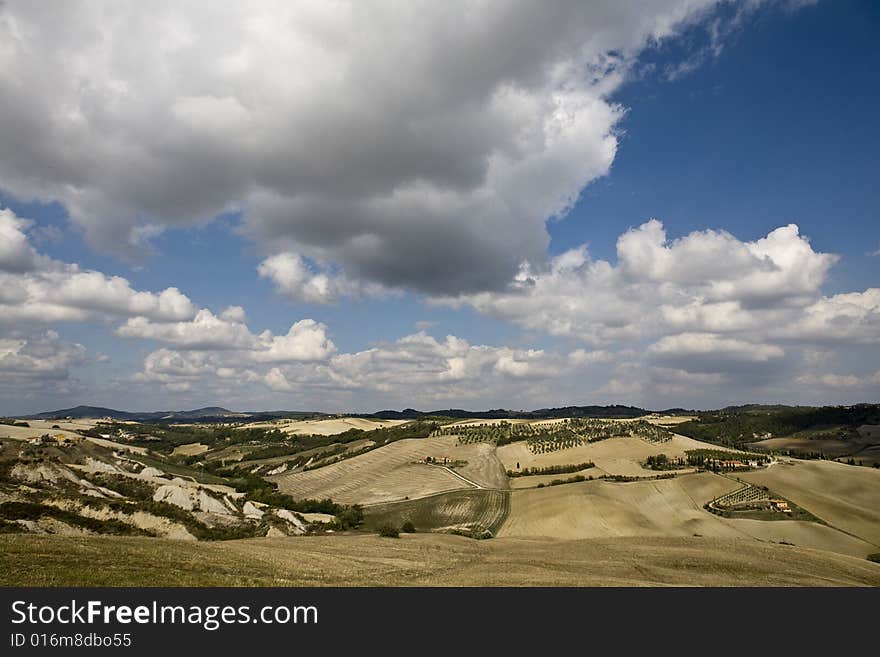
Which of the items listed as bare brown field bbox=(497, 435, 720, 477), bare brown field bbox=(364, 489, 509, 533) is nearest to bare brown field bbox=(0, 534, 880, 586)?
bare brown field bbox=(364, 489, 509, 533)

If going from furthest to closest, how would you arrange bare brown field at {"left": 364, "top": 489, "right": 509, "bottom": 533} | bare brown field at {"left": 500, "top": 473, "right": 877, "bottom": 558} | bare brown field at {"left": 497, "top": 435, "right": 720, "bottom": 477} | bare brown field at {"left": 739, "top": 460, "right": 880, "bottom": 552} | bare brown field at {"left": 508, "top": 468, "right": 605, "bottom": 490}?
bare brown field at {"left": 497, "top": 435, "right": 720, "bottom": 477}, bare brown field at {"left": 508, "top": 468, "right": 605, "bottom": 490}, bare brown field at {"left": 739, "top": 460, "right": 880, "bottom": 552}, bare brown field at {"left": 364, "top": 489, "right": 509, "bottom": 533}, bare brown field at {"left": 500, "top": 473, "right": 877, "bottom": 558}

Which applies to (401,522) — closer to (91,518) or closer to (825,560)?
(91,518)

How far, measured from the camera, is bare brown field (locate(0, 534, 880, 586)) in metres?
25.2

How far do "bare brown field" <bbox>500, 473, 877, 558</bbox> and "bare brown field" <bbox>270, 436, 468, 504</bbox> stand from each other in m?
31.4

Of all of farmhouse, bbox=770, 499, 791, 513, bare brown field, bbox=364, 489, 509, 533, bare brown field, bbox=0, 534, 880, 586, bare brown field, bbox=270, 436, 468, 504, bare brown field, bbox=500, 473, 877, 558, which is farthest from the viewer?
bare brown field, bbox=270, 436, 468, 504

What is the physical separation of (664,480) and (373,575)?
132493mm

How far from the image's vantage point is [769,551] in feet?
163

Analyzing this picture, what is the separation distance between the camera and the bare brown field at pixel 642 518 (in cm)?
9581

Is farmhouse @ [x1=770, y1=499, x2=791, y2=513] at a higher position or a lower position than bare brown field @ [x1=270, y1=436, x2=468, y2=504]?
higher

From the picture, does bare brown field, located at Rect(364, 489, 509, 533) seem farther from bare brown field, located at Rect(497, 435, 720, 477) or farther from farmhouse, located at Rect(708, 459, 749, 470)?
farmhouse, located at Rect(708, 459, 749, 470)
